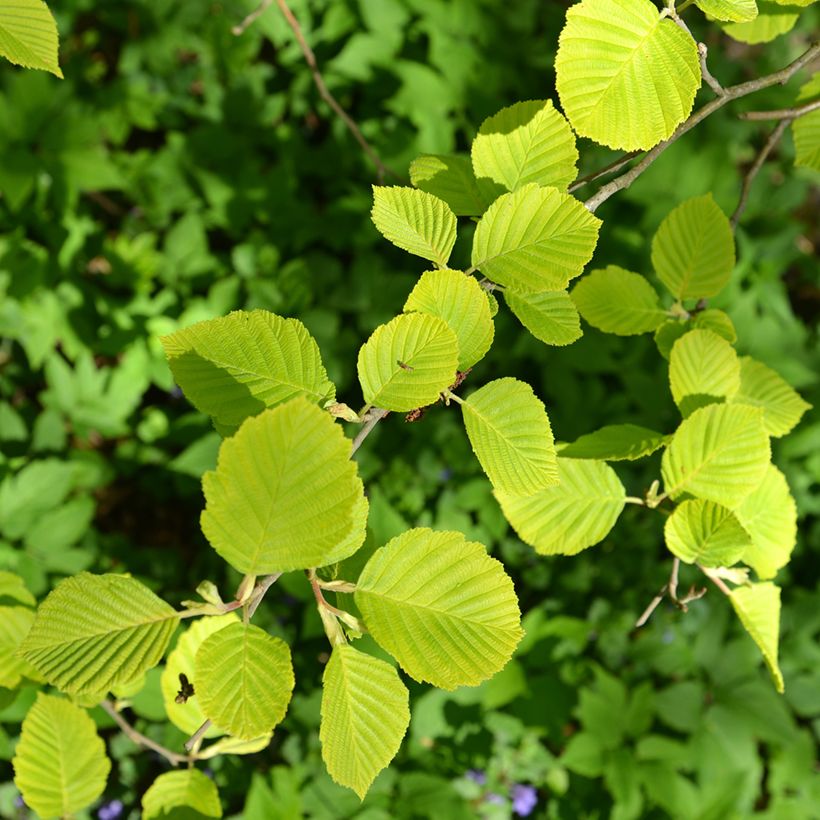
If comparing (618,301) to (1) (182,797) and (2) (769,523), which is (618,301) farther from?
(1) (182,797)

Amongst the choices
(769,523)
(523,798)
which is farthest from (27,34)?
(523,798)

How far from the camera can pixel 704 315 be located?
41.9 inches

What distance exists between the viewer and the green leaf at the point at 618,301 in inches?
41.9

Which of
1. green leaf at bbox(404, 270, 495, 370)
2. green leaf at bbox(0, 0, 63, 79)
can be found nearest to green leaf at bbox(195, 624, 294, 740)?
green leaf at bbox(404, 270, 495, 370)

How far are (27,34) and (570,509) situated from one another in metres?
0.81

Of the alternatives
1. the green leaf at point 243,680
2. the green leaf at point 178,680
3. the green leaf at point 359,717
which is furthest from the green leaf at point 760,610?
the green leaf at point 178,680

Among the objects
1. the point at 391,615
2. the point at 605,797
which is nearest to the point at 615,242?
the point at 605,797

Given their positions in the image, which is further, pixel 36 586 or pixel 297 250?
pixel 297 250

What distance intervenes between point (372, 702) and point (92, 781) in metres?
0.61

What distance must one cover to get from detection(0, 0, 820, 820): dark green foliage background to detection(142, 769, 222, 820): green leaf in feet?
2.83

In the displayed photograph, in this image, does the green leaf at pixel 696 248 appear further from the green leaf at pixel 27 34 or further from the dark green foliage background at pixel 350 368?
the dark green foliage background at pixel 350 368

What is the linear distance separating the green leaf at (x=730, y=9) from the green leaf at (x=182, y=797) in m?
1.11

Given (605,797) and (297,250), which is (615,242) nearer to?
(297,250)

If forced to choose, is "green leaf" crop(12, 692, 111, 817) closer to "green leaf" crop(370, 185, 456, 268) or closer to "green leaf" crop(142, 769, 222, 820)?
"green leaf" crop(142, 769, 222, 820)
